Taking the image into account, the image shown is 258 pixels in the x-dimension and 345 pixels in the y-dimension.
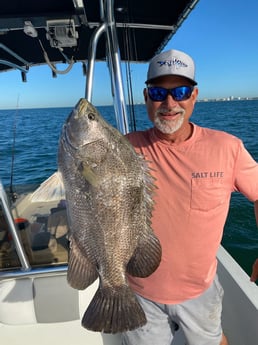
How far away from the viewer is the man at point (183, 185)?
5.81ft

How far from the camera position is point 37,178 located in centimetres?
937

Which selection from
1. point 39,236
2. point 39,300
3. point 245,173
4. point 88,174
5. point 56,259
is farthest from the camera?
point 39,236

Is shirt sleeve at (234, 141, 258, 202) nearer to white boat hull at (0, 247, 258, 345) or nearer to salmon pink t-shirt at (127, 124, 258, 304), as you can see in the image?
salmon pink t-shirt at (127, 124, 258, 304)

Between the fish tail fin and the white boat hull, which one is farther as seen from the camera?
the white boat hull

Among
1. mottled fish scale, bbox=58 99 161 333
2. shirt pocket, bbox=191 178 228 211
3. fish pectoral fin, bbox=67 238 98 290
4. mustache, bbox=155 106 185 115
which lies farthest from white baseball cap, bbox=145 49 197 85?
fish pectoral fin, bbox=67 238 98 290

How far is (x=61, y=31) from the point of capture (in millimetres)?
2920

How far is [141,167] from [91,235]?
428mm

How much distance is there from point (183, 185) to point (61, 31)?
6.67 ft

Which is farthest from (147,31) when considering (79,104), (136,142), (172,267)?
(172,267)

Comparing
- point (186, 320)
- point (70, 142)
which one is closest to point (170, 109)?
point (70, 142)

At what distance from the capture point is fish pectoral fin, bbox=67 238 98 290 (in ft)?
5.09

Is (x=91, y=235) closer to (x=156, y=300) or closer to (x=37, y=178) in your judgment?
(x=156, y=300)

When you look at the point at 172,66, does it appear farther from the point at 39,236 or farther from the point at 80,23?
the point at 39,236

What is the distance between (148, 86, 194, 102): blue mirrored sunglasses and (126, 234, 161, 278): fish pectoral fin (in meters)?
0.78
